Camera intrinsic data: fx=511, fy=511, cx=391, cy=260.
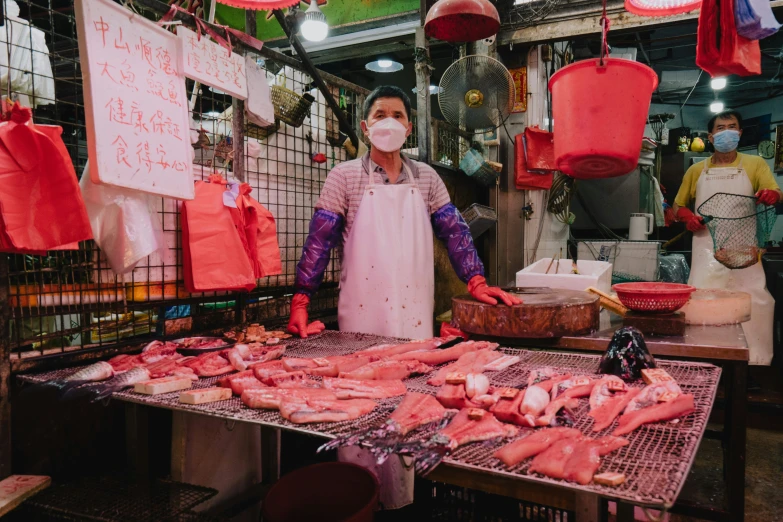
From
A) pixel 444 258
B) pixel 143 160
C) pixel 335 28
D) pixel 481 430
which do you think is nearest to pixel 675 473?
pixel 481 430

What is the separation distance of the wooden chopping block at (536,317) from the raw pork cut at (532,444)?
55.9 inches

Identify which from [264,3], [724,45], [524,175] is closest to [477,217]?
[524,175]

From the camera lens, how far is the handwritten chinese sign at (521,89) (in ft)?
23.5

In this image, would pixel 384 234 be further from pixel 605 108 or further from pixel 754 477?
pixel 754 477

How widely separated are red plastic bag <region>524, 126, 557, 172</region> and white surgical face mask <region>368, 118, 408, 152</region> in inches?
128

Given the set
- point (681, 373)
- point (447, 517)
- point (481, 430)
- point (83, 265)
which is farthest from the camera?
point (447, 517)

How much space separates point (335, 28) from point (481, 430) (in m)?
6.35

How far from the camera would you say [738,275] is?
6094 millimetres

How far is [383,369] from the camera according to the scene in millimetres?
2219

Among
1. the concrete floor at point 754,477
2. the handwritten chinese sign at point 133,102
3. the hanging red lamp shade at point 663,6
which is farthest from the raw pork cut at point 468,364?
the hanging red lamp shade at point 663,6

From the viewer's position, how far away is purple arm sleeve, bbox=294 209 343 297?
3701 millimetres

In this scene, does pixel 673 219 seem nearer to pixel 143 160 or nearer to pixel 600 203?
pixel 600 203

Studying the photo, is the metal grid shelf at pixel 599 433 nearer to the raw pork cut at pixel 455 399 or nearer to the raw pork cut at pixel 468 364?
Answer: the raw pork cut at pixel 468 364

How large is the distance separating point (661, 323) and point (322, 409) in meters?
2.28
